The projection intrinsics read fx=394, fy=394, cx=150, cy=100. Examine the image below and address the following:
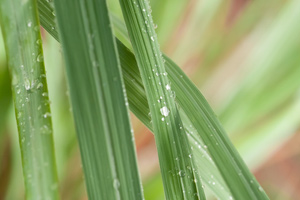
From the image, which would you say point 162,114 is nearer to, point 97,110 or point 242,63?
point 97,110

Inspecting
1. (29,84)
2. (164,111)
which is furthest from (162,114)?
(29,84)

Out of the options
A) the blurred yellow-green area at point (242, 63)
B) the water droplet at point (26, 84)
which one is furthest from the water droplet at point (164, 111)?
the blurred yellow-green area at point (242, 63)

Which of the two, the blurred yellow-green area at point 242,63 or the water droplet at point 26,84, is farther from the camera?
the blurred yellow-green area at point 242,63

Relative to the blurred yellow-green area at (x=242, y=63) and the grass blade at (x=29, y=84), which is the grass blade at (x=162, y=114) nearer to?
the grass blade at (x=29, y=84)

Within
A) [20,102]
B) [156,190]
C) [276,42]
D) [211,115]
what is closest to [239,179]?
[211,115]

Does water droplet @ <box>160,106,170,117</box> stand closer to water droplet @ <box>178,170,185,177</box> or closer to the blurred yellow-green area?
water droplet @ <box>178,170,185,177</box>
